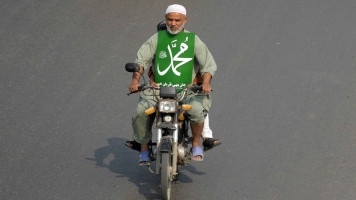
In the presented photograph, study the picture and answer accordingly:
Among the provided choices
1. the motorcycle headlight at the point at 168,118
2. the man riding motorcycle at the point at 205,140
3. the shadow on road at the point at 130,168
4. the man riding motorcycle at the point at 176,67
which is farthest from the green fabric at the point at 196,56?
the shadow on road at the point at 130,168

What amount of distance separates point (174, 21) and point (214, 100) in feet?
9.60

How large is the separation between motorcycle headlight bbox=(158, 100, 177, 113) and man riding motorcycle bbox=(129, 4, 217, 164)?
58 centimetres

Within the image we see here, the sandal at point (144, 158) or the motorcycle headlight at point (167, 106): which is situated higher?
the motorcycle headlight at point (167, 106)

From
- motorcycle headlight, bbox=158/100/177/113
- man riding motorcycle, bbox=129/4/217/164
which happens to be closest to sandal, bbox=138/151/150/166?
man riding motorcycle, bbox=129/4/217/164

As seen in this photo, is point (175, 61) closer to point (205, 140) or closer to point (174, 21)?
point (174, 21)

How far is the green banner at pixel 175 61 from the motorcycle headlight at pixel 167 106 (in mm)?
700

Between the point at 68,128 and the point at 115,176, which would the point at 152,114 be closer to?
the point at 115,176

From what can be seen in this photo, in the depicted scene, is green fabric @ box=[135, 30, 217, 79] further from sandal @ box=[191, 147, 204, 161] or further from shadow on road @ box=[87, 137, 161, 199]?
shadow on road @ box=[87, 137, 161, 199]

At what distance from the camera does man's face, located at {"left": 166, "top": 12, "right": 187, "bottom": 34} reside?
8.50 meters

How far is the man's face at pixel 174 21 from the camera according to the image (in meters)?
8.50

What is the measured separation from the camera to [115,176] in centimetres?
888

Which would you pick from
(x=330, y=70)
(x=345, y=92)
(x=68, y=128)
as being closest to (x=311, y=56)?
(x=330, y=70)

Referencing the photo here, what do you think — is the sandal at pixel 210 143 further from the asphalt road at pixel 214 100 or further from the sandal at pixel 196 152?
the asphalt road at pixel 214 100

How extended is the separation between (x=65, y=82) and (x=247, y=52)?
2973 mm
